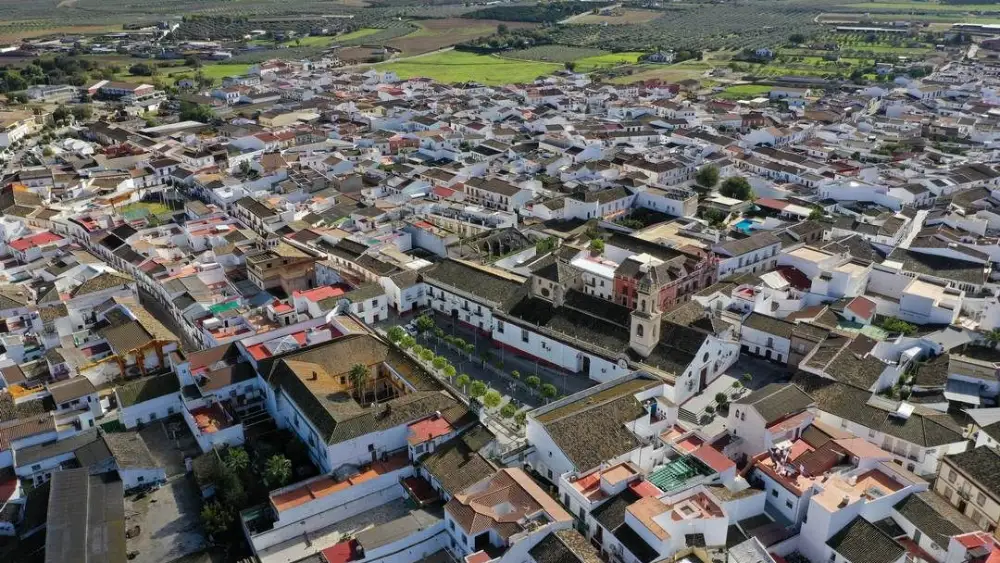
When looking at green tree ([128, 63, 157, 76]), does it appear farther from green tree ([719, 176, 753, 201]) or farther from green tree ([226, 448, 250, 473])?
green tree ([226, 448, 250, 473])

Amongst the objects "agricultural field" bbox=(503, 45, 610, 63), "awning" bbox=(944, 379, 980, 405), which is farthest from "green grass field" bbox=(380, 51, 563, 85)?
"awning" bbox=(944, 379, 980, 405)

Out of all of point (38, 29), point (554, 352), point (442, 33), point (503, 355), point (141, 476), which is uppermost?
point (38, 29)

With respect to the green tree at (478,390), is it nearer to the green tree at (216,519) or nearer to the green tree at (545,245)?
the green tree at (216,519)

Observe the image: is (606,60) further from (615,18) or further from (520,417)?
(520,417)

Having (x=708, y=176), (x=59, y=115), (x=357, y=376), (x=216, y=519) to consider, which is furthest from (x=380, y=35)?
(x=216, y=519)

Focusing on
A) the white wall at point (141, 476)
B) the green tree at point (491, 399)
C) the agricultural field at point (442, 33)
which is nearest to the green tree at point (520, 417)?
the green tree at point (491, 399)

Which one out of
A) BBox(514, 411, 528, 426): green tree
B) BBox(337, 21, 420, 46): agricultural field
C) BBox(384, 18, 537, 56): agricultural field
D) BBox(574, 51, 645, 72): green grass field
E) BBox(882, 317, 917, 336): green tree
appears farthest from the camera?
BBox(337, 21, 420, 46): agricultural field
